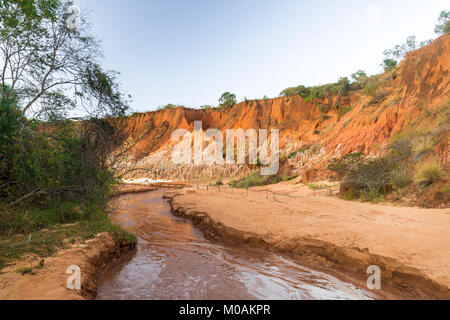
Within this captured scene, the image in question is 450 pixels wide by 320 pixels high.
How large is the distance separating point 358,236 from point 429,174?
4823 mm

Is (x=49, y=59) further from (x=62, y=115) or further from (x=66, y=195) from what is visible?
(x=66, y=195)

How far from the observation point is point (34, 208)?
17.1ft

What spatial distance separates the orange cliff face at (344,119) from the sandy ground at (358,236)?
2.58 m

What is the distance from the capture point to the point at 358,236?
169 inches

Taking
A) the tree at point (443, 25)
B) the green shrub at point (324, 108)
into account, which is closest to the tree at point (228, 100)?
the green shrub at point (324, 108)

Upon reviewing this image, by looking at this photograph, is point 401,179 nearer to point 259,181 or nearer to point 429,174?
point 429,174

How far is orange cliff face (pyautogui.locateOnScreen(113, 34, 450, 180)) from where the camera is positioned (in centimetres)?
1279

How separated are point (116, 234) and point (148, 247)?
751 mm

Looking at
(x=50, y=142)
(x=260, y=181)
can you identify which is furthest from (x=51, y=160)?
(x=260, y=181)

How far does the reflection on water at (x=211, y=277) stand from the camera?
3.06 m
